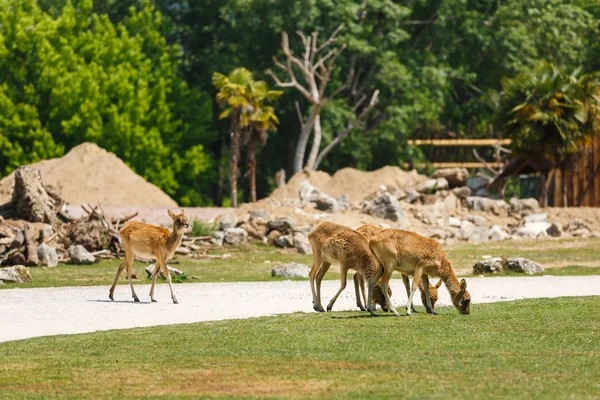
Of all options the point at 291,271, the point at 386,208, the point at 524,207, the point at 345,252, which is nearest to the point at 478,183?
the point at 524,207

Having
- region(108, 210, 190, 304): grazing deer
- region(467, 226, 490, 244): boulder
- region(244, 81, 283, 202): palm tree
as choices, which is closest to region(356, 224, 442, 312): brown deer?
region(108, 210, 190, 304): grazing deer

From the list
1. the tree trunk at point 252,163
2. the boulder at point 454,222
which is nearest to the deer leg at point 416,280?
the boulder at point 454,222

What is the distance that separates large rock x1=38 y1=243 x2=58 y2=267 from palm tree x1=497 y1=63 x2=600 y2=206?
25406 millimetres

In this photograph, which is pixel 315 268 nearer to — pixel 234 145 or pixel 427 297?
pixel 427 297

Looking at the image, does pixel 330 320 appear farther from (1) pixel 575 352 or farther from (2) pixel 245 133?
(2) pixel 245 133


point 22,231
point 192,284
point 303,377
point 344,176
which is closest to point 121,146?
point 344,176

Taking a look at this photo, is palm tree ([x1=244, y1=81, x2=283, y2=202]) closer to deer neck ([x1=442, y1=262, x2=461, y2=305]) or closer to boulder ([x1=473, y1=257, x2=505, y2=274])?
boulder ([x1=473, y1=257, x2=505, y2=274])

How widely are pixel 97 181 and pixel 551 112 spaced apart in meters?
19.0

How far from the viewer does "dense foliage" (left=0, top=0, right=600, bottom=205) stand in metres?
60.2

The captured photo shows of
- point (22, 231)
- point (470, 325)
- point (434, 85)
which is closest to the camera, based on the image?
point (470, 325)

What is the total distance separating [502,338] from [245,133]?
1767 inches

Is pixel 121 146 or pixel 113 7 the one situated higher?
pixel 113 7

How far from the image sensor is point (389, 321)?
17219 millimetres

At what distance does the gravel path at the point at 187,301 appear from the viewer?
724 inches
